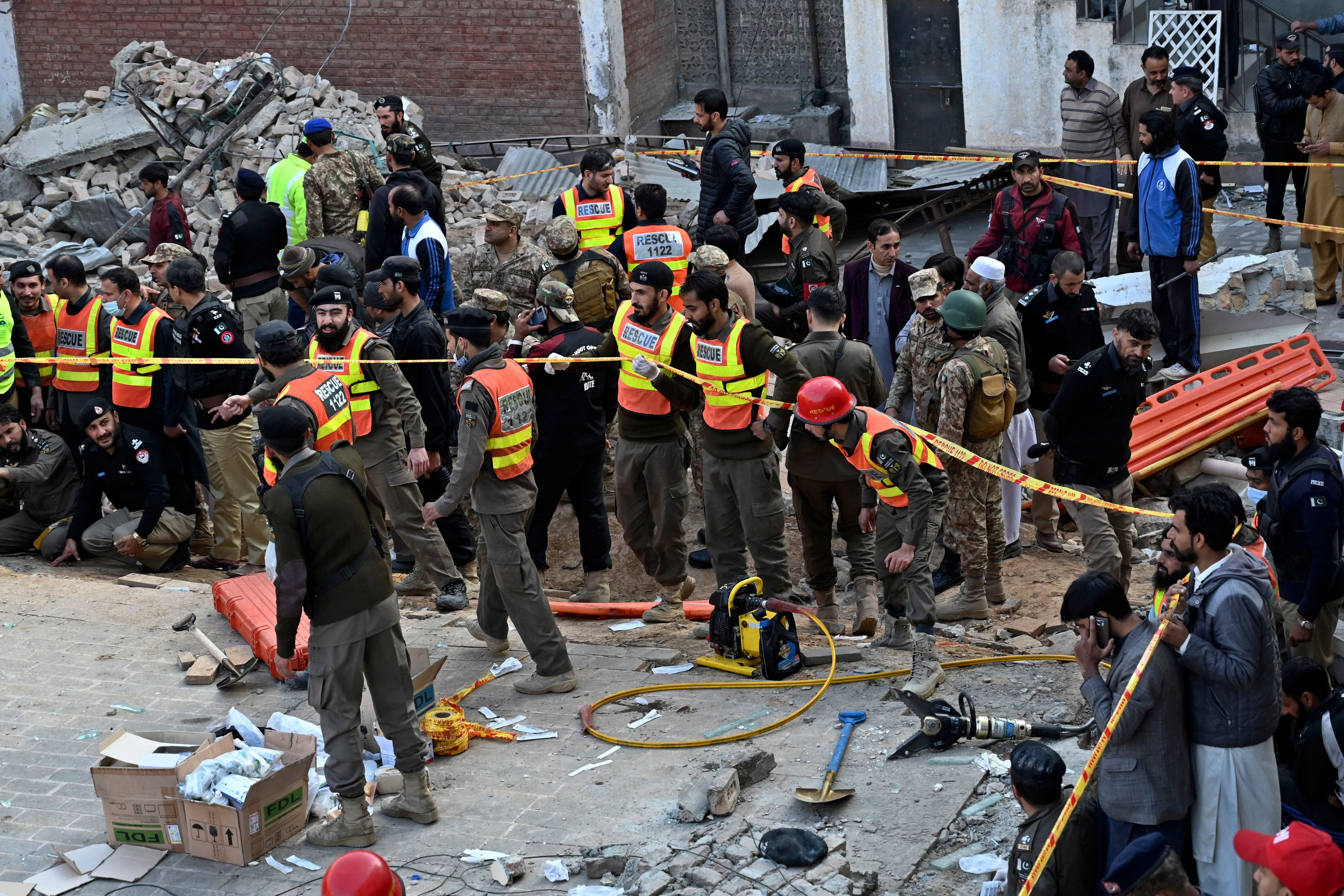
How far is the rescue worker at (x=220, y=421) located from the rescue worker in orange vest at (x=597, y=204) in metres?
2.58

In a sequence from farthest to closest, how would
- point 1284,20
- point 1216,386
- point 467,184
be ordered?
point 467,184 → point 1284,20 → point 1216,386

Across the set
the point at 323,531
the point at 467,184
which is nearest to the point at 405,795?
the point at 323,531

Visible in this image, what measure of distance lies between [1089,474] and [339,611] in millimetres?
4477

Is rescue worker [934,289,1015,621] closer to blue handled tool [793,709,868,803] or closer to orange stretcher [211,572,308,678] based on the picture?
blue handled tool [793,709,868,803]

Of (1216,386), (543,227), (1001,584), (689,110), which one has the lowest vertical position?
(1001,584)

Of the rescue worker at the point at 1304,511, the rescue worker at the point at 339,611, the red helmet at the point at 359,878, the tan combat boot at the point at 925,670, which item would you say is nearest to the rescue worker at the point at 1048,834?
the tan combat boot at the point at 925,670

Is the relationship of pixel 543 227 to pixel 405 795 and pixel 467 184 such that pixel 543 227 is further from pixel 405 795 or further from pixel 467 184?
pixel 405 795

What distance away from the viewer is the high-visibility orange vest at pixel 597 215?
34.2 ft

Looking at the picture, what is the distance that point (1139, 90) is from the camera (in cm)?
1252

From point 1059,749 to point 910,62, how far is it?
495 inches

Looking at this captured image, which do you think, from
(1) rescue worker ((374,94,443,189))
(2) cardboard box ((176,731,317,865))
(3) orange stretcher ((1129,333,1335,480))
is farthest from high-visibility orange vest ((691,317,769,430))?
(1) rescue worker ((374,94,443,189))

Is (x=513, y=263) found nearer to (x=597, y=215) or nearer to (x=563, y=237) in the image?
(x=563, y=237)

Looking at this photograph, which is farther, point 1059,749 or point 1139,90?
point 1139,90

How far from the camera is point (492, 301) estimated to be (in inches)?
326
